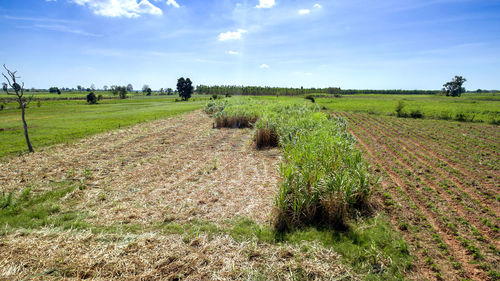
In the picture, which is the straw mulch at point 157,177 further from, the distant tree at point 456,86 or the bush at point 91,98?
the distant tree at point 456,86

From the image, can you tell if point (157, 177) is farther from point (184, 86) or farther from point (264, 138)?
point (184, 86)

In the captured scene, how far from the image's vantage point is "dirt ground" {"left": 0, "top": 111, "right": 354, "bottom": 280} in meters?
4.04

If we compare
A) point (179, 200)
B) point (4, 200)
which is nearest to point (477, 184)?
point (179, 200)

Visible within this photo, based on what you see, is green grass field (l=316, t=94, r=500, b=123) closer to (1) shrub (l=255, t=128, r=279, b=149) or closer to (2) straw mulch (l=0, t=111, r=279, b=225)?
(1) shrub (l=255, t=128, r=279, b=149)

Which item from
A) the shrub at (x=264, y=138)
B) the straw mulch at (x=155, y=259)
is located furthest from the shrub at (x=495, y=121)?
the straw mulch at (x=155, y=259)

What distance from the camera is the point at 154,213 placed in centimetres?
618

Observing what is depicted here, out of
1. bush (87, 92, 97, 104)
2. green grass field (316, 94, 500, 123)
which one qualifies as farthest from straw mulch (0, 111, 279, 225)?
bush (87, 92, 97, 104)

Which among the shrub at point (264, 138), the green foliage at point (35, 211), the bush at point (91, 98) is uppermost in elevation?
the bush at point (91, 98)

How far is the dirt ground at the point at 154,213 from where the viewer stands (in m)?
4.04

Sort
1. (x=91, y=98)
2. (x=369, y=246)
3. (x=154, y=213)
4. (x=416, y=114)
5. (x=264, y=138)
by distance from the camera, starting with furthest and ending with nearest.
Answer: (x=91, y=98) → (x=416, y=114) → (x=264, y=138) → (x=154, y=213) → (x=369, y=246)

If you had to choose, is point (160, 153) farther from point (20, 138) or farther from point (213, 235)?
point (20, 138)

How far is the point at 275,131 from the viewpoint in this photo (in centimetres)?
1359

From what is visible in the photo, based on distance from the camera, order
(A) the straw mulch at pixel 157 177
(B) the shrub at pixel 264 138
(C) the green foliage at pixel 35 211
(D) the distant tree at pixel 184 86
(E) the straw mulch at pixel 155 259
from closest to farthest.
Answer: (E) the straw mulch at pixel 155 259 < (C) the green foliage at pixel 35 211 < (A) the straw mulch at pixel 157 177 < (B) the shrub at pixel 264 138 < (D) the distant tree at pixel 184 86

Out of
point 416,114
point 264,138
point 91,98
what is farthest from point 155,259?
point 91,98
